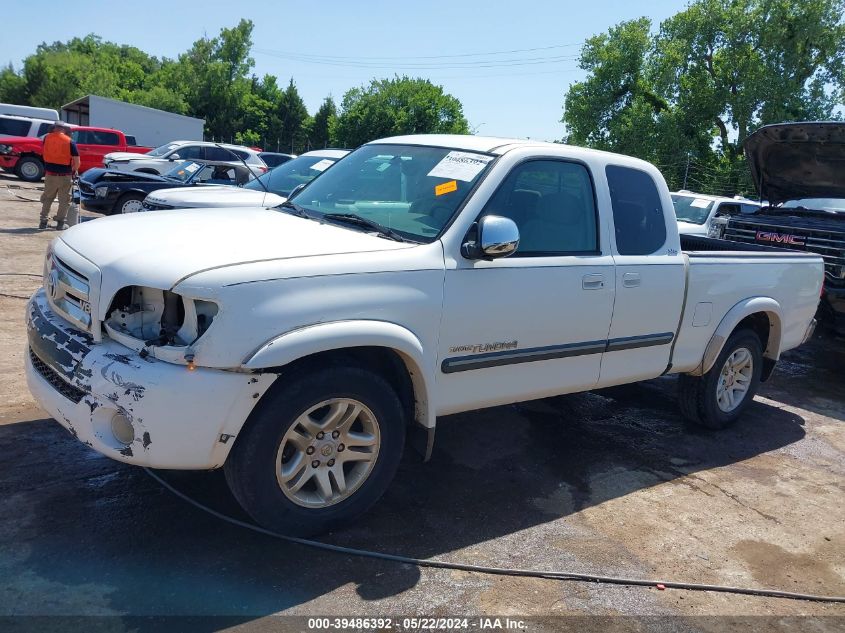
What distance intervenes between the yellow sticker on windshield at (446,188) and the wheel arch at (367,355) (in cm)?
93

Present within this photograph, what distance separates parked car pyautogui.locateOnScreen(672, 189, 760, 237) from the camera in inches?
476

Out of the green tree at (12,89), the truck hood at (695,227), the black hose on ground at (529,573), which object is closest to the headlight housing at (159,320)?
the black hose on ground at (529,573)

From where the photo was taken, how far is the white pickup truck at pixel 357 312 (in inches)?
123

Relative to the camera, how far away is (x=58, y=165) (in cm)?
1227

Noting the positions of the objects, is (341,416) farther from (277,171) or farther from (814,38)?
(814,38)

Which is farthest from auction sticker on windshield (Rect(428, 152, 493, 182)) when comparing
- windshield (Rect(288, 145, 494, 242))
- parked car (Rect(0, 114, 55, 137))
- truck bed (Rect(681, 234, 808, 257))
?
parked car (Rect(0, 114, 55, 137))

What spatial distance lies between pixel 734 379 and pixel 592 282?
221cm

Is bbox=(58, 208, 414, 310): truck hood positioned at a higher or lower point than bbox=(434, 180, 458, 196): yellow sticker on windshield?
lower

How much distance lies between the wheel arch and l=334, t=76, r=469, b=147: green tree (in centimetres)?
4154

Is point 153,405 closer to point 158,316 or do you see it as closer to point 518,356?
point 158,316

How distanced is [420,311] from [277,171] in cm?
711

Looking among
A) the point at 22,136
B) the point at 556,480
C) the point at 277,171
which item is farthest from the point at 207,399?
the point at 22,136

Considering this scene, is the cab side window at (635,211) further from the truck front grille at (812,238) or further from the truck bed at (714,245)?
the truck front grille at (812,238)

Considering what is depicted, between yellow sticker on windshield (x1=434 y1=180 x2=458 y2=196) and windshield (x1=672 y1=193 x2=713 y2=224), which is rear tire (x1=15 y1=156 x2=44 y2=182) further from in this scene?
yellow sticker on windshield (x1=434 y1=180 x2=458 y2=196)
